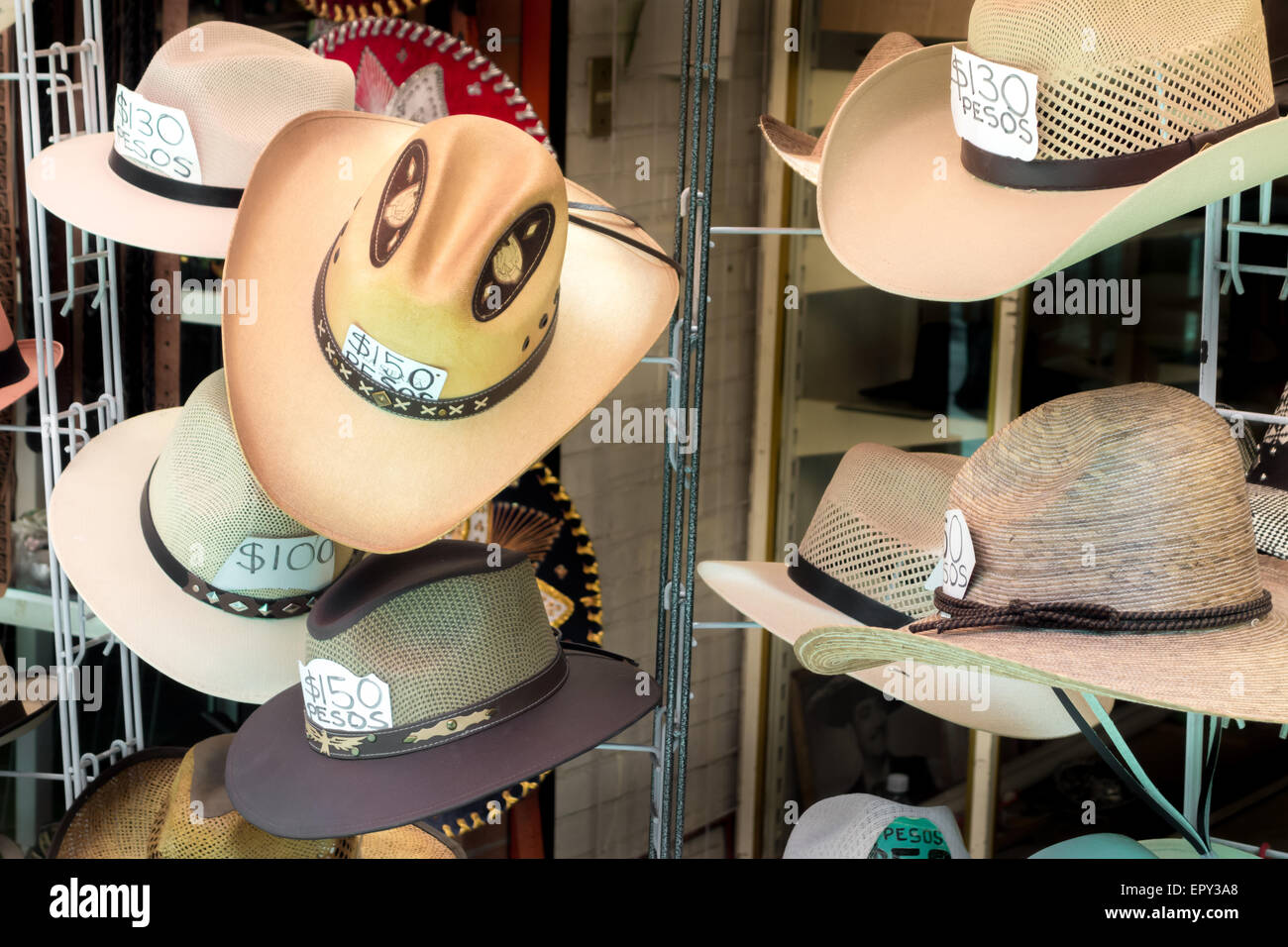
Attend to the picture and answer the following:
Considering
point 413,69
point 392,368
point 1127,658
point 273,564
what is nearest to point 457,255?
point 392,368

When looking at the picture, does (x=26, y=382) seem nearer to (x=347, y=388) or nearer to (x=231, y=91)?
(x=231, y=91)

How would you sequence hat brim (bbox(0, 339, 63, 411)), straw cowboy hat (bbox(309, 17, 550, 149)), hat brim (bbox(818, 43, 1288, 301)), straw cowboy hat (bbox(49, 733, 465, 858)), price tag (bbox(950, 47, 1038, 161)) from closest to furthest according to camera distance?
1. hat brim (bbox(818, 43, 1288, 301))
2. price tag (bbox(950, 47, 1038, 161))
3. straw cowboy hat (bbox(49, 733, 465, 858))
4. hat brim (bbox(0, 339, 63, 411))
5. straw cowboy hat (bbox(309, 17, 550, 149))

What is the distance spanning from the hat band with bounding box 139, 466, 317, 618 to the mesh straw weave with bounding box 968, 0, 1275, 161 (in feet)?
2.95

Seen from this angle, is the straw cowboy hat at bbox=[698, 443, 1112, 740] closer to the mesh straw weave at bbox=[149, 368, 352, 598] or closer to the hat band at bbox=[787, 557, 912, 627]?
the hat band at bbox=[787, 557, 912, 627]

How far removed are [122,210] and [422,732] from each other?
654 millimetres

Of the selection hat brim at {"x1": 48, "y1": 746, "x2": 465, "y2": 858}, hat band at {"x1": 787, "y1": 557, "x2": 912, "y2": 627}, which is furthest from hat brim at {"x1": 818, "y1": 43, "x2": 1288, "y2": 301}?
hat brim at {"x1": 48, "y1": 746, "x2": 465, "y2": 858}

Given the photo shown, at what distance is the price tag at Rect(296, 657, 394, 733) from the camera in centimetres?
121

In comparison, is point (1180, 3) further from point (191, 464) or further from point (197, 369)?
point (197, 369)

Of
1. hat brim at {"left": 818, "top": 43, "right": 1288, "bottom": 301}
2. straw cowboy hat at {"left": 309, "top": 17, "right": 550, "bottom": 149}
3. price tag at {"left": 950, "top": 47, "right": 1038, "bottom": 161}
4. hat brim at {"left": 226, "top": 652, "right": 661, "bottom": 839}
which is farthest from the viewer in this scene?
straw cowboy hat at {"left": 309, "top": 17, "right": 550, "bottom": 149}

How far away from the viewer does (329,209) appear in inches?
49.0

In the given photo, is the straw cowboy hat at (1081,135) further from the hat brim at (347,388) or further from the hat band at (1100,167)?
the hat brim at (347,388)

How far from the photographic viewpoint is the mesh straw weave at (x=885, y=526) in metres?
1.34
